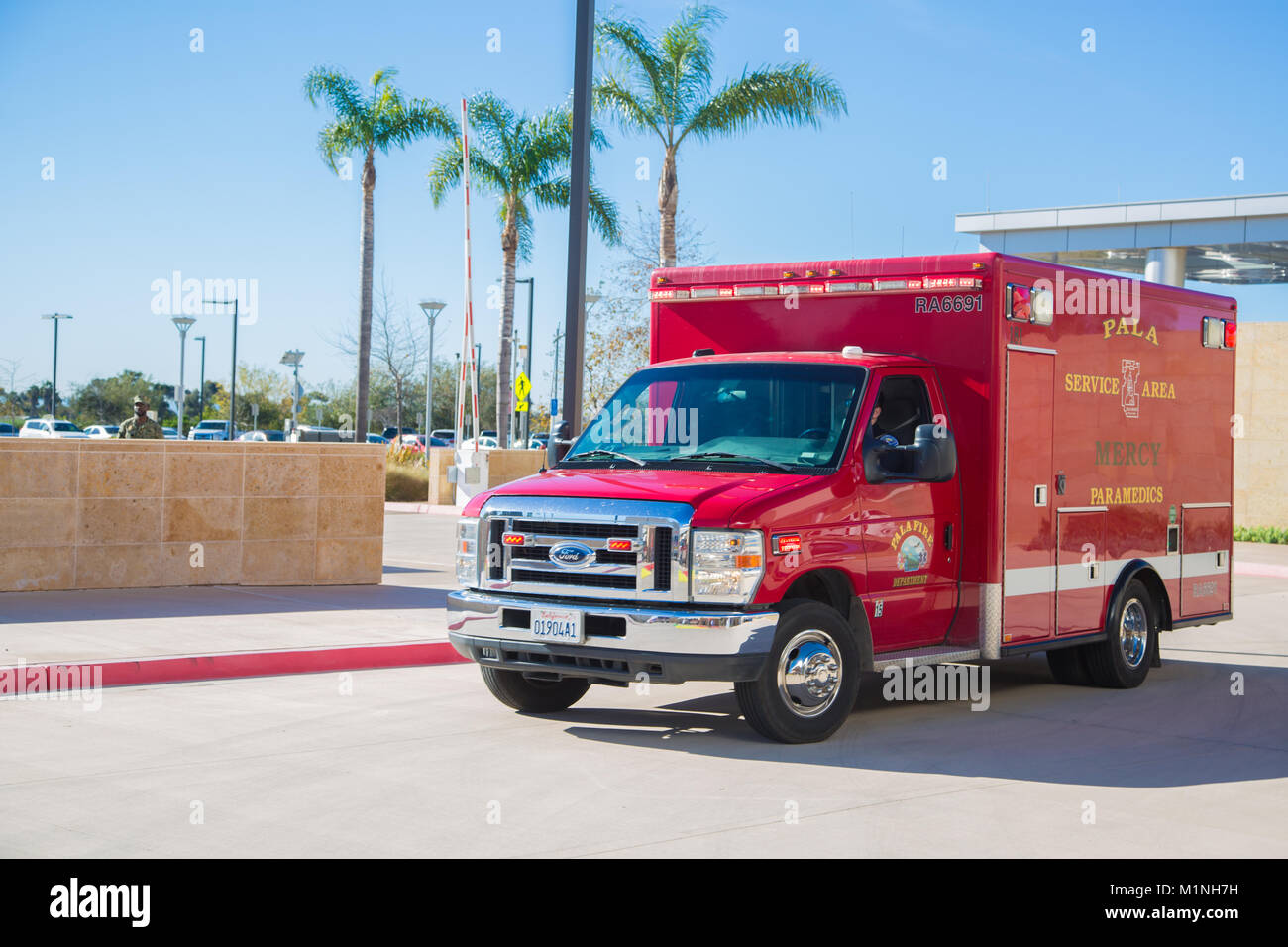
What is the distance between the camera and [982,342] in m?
9.52

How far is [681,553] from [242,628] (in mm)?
5846

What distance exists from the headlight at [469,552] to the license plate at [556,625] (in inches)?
24.4

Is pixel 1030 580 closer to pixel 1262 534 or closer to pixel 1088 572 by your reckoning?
pixel 1088 572

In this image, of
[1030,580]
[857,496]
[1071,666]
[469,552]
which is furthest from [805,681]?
[1071,666]

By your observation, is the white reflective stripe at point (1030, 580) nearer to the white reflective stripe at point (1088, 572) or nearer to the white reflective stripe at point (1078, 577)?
the white reflective stripe at point (1088, 572)

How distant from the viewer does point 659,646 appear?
26.1ft

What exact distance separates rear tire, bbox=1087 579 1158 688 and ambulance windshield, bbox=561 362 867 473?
3353mm

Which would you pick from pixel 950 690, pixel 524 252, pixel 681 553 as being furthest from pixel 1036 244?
pixel 681 553

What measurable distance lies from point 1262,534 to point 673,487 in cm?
2322

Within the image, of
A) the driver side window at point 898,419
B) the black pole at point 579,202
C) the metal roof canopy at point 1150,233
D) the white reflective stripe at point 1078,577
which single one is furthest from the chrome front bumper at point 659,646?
the metal roof canopy at point 1150,233

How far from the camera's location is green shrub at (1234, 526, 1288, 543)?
2798cm

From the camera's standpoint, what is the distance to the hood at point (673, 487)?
314 inches
